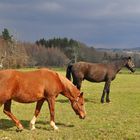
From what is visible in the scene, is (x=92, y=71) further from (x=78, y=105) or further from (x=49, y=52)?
(x=49, y=52)

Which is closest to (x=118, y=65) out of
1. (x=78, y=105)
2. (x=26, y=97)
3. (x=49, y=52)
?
(x=78, y=105)

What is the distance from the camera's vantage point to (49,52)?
458 ft

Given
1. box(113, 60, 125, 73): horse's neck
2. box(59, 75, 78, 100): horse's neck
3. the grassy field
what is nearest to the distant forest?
box(113, 60, 125, 73): horse's neck

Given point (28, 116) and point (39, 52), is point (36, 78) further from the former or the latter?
point (39, 52)

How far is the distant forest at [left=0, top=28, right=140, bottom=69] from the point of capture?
97750mm

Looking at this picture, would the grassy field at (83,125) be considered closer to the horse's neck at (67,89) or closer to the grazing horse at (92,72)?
the horse's neck at (67,89)

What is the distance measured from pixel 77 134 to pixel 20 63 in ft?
253

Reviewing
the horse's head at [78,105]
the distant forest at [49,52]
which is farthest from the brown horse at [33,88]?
the distant forest at [49,52]

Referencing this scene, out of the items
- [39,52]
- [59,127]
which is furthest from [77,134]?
[39,52]

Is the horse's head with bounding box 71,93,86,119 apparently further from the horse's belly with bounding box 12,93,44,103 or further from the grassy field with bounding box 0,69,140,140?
the horse's belly with bounding box 12,93,44,103

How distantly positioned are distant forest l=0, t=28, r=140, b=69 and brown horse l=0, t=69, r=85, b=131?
74062 mm

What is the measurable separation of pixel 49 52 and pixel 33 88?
129372mm

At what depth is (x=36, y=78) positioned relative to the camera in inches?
429

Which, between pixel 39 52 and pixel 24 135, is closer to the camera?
pixel 24 135
